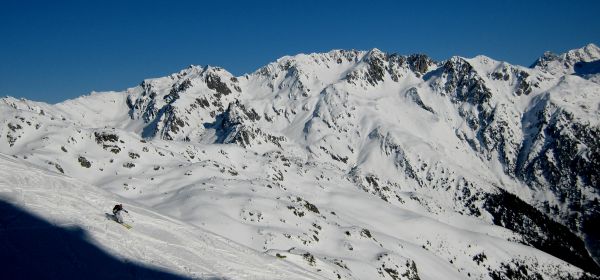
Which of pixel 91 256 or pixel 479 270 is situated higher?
Answer: pixel 479 270

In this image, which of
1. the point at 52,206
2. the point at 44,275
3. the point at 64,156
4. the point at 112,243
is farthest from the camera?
the point at 64,156

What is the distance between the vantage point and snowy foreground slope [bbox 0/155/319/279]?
74.7ft

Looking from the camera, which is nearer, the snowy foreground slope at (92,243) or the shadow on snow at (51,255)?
the shadow on snow at (51,255)

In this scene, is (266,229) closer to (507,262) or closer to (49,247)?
(49,247)

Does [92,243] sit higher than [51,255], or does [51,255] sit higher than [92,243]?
[92,243]

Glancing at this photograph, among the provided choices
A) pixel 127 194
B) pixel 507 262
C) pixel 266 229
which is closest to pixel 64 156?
pixel 127 194

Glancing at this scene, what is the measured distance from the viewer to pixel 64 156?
11562cm

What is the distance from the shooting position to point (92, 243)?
25.4m

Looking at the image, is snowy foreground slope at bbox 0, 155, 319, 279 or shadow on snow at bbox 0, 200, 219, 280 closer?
shadow on snow at bbox 0, 200, 219, 280

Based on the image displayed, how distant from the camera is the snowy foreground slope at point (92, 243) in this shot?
74.7 ft

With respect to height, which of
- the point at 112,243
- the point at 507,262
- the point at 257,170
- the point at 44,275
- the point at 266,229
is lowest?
the point at 44,275

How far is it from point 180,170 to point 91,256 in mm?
103006

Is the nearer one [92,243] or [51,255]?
[51,255]

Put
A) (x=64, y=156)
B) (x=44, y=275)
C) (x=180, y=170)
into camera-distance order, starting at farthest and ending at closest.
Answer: (x=180, y=170) → (x=64, y=156) → (x=44, y=275)
